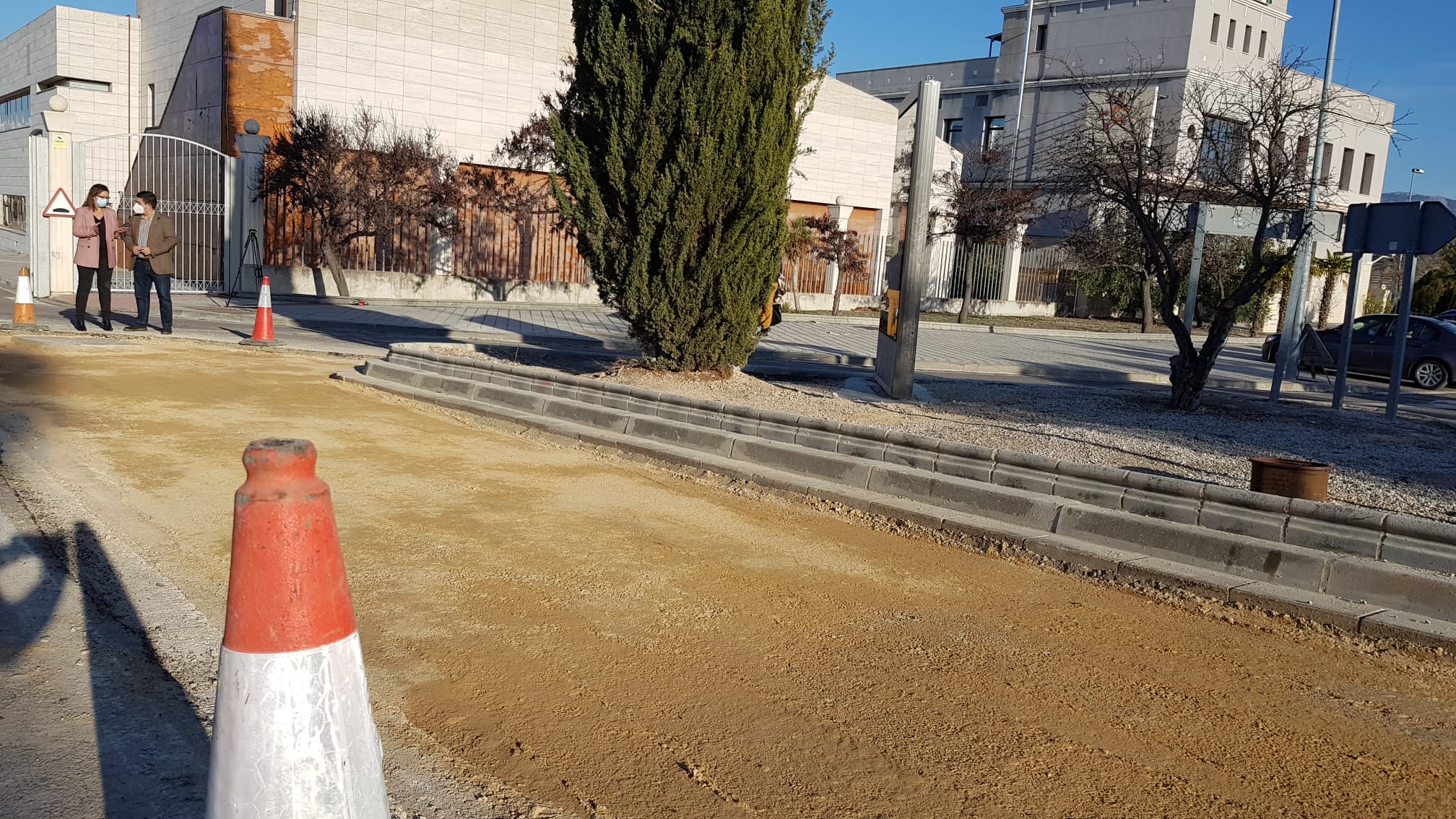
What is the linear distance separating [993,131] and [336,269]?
31090mm

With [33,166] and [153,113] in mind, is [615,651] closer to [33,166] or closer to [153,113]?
[33,166]

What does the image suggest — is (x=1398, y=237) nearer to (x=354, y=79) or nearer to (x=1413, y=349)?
(x=1413, y=349)

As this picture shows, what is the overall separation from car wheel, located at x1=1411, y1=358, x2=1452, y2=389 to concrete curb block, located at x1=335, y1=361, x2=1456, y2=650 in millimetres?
16776

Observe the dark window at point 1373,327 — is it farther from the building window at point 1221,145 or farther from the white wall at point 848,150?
the white wall at point 848,150

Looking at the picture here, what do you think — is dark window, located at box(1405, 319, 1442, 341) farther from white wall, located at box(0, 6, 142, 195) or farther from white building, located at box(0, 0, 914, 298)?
white wall, located at box(0, 6, 142, 195)

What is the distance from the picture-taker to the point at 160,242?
1353cm

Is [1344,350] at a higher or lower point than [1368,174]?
lower

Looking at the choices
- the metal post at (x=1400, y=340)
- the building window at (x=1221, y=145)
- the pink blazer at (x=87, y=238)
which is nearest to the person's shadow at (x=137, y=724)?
the building window at (x=1221, y=145)

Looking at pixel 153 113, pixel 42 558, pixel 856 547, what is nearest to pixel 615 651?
pixel 856 547

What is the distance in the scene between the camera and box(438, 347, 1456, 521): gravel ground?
7645 mm

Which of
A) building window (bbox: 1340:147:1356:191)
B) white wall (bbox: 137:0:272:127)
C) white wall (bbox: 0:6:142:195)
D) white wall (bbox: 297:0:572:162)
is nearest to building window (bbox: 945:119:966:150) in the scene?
building window (bbox: 1340:147:1356:191)

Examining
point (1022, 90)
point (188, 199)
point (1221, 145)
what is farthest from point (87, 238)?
point (1022, 90)

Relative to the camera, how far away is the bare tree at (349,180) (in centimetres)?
2188

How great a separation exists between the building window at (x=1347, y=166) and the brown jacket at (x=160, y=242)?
4792 cm
